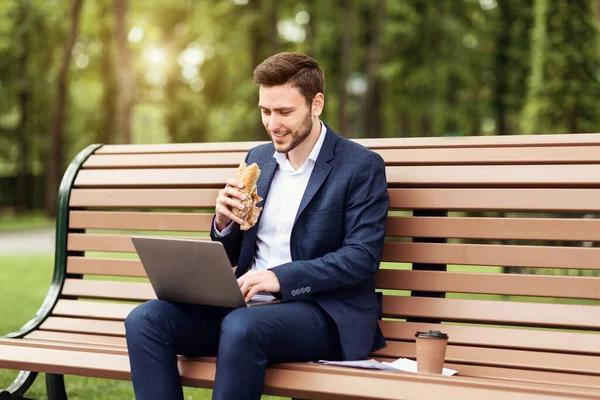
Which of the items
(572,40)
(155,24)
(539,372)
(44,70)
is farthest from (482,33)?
(539,372)

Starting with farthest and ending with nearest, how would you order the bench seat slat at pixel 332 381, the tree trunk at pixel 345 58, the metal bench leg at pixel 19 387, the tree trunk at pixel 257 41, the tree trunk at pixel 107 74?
the tree trunk at pixel 107 74 < the tree trunk at pixel 257 41 < the tree trunk at pixel 345 58 < the metal bench leg at pixel 19 387 < the bench seat slat at pixel 332 381

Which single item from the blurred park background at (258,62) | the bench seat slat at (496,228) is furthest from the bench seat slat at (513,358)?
the blurred park background at (258,62)

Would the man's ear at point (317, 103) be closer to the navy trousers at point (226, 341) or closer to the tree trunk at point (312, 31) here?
the navy trousers at point (226, 341)

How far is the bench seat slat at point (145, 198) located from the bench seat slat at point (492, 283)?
96cm

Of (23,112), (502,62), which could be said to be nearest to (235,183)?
(502,62)

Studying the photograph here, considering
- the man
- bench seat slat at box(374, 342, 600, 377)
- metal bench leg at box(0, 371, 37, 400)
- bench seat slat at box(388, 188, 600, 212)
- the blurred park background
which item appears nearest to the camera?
the man

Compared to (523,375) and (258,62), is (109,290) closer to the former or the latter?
(523,375)

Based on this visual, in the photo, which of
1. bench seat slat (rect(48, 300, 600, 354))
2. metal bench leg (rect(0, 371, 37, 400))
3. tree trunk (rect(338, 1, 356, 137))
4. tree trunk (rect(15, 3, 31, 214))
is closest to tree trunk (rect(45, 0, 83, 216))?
tree trunk (rect(15, 3, 31, 214))

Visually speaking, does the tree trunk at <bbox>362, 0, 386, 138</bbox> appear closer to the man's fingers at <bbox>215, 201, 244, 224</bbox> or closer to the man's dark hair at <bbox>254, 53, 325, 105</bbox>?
the man's dark hair at <bbox>254, 53, 325, 105</bbox>

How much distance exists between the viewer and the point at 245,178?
3670mm

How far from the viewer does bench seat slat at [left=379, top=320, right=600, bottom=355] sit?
11.8ft

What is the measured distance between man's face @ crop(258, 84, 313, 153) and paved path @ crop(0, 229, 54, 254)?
47.3ft

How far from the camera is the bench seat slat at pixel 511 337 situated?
3604mm

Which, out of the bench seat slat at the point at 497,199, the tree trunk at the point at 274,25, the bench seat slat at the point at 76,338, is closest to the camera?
the bench seat slat at the point at 497,199
